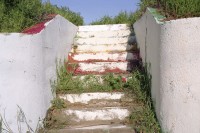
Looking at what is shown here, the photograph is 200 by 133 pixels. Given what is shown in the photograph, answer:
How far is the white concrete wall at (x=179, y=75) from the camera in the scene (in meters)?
4.01

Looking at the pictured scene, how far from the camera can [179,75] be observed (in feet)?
13.4

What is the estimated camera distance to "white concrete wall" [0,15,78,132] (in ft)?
13.8

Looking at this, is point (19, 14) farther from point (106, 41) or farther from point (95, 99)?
point (106, 41)

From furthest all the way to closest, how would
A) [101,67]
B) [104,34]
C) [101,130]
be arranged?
[104,34] → [101,67] → [101,130]

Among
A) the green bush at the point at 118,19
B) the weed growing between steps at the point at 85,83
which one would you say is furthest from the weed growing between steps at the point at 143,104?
the green bush at the point at 118,19

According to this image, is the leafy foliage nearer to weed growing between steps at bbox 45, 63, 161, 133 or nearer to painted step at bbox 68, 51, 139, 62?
weed growing between steps at bbox 45, 63, 161, 133

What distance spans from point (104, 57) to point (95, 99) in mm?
1639

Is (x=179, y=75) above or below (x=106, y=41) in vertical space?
below

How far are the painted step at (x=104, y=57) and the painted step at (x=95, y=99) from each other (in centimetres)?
149

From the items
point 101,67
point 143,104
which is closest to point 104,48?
point 101,67

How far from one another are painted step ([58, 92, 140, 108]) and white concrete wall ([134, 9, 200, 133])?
1.10 metres

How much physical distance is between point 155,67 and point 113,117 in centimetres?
101

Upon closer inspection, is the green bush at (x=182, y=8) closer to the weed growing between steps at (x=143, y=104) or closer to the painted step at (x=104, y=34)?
the weed growing between steps at (x=143, y=104)

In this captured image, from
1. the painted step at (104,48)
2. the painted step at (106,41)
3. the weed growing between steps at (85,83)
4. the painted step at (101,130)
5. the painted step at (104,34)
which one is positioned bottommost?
the painted step at (101,130)
